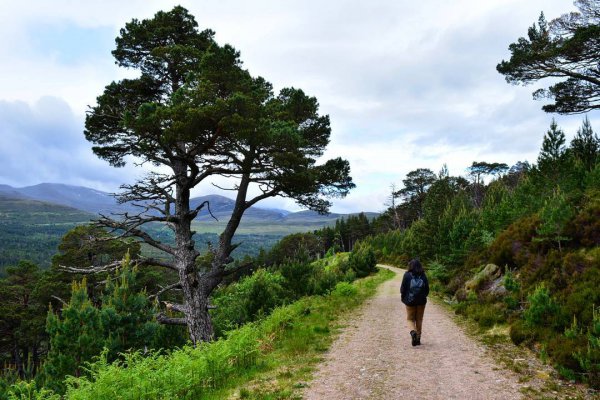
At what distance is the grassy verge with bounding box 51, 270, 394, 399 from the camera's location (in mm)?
5875

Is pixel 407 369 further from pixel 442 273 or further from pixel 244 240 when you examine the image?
pixel 442 273

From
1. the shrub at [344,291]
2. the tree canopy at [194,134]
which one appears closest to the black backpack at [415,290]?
the tree canopy at [194,134]

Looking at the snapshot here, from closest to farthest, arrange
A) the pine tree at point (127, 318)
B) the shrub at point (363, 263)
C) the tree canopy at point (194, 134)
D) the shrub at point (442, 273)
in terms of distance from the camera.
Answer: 1. the tree canopy at point (194, 134)
2. the pine tree at point (127, 318)
3. the shrub at point (442, 273)
4. the shrub at point (363, 263)

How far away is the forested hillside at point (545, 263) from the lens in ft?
25.0

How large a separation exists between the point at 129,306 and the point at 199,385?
10199 millimetres

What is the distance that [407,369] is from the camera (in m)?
7.01

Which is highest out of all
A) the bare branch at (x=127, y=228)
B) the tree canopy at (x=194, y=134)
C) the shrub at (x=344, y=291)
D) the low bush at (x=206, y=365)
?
the tree canopy at (x=194, y=134)

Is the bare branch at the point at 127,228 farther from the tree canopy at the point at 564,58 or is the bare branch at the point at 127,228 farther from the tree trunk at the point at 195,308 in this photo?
the tree canopy at the point at 564,58

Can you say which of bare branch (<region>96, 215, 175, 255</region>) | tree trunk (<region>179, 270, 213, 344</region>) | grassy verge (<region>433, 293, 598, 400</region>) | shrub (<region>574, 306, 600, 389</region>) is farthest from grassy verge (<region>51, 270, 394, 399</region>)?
bare branch (<region>96, 215, 175, 255</region>)

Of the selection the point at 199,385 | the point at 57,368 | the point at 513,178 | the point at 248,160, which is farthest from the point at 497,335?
the point at 513,178

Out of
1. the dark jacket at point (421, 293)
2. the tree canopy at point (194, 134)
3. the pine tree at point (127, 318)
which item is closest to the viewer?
the dark jacket at point (421, 293)

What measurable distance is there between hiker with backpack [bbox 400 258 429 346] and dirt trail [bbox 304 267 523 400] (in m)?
0.42

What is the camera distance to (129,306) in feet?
50.6

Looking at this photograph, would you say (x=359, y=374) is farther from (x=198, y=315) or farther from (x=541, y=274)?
(x=198, y=315)
